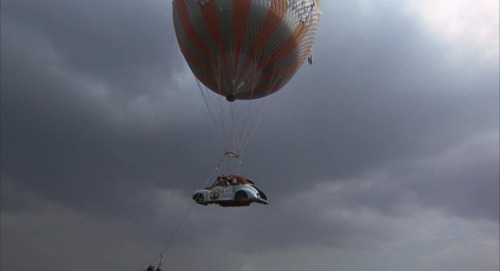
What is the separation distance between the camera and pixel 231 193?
74.2 feet

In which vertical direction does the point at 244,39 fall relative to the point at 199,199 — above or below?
above

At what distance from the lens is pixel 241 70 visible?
25.9 metres

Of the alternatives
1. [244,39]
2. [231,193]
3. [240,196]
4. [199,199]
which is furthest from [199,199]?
[244,39]

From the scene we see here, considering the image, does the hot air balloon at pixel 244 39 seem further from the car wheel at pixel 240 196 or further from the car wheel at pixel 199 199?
the car wheel at pixel 240 196

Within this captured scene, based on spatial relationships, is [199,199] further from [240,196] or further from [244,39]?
[244,39]

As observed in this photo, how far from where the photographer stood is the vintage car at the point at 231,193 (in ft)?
73.5

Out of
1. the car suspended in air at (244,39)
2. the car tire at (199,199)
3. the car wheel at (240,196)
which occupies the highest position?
the car suspended in air at (244,39)

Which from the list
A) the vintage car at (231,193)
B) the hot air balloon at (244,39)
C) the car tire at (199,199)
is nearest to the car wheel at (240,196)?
the vintage car at (231,193)

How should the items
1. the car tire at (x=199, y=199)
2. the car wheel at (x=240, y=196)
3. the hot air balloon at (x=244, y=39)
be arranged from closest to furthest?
the car wheel at (x=240, y=196) → the car tire at (x=199, y=199) → the hot air balloon at (x=244, y=39)

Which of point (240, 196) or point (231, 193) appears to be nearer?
point (240, 196)

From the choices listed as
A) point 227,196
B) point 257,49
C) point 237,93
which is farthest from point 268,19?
point 227,196

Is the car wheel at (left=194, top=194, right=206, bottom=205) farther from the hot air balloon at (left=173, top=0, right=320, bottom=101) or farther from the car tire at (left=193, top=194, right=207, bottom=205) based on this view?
the hot air balloon at (left=173, top=0, right=320, bottom=101)

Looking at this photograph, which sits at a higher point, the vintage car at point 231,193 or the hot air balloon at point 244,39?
the hot air balloon at point 244,39

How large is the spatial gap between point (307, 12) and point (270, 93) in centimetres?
670
